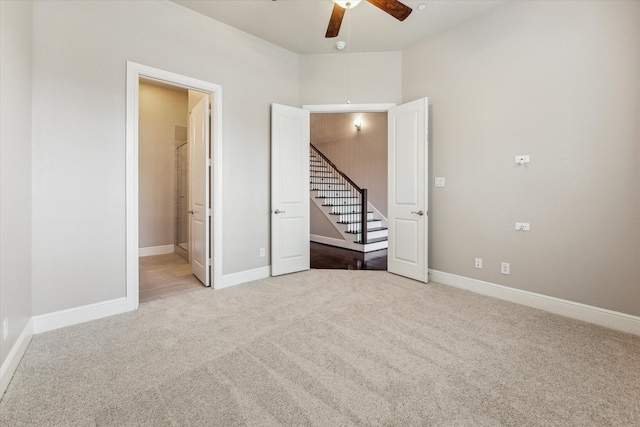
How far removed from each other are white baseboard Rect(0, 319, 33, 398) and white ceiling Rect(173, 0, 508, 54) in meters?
3.38

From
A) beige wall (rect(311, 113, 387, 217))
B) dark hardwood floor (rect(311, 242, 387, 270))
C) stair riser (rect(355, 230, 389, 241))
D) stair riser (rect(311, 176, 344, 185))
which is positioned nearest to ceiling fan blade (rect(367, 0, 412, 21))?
dark hardwood floor (rect(311, 242, 387, 270))

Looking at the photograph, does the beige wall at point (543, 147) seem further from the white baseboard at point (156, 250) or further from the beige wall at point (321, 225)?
the white baseboard at point (156, 250)

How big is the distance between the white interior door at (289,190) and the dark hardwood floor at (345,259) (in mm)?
647

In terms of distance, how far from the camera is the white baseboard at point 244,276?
3.56m

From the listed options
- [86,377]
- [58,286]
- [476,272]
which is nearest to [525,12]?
[476,272]

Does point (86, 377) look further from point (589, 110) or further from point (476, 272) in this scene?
point (589, 110)

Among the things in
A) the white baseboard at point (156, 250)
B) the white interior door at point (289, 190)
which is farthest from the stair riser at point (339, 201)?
the white baseboard at point (156, 250)

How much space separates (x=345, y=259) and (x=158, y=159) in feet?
13.9

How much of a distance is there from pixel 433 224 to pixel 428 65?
7.06 ft

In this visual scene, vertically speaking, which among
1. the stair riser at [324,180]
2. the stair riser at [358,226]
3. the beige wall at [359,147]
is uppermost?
the beige wall at [359,147]

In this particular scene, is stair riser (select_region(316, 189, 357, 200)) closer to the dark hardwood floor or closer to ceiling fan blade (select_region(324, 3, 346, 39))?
the dark hardwood floor

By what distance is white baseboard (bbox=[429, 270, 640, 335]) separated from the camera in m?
2.44

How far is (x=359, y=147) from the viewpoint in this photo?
758 cm

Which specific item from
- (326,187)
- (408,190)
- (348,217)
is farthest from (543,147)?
(326,187)
